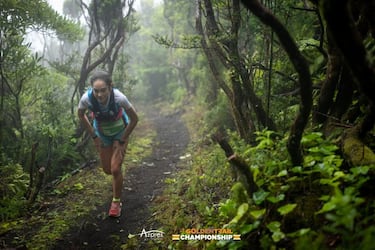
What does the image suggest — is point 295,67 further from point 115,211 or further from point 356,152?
point 115,211

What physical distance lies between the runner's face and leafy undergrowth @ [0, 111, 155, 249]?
190 centimetres

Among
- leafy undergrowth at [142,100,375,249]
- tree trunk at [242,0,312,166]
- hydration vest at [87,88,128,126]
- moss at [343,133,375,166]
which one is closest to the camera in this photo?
leafy undergrowth at [142,100,375,249]

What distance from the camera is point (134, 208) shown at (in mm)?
5344

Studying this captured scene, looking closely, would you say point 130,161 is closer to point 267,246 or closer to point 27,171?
point 27,171

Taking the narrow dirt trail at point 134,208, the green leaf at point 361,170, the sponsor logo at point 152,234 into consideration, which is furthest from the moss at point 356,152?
the narrow dirt trail at point 134,208

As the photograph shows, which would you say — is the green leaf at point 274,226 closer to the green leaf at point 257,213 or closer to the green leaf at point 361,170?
the green leaf at point 257,213

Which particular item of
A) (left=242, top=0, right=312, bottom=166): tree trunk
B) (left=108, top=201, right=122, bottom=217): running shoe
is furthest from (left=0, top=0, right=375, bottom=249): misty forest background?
(left=108, top=201, right=122, bottom=217): running shoe

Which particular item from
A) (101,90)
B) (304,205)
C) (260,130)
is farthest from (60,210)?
(304,205)

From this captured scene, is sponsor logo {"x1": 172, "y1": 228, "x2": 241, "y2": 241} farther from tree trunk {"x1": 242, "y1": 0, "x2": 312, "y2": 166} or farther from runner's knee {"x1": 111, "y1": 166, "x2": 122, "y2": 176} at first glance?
runner's knee {"x1": 111, "y1": 166, "x2": 122, "y2": 176}

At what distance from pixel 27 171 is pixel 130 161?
Answer: 255cm

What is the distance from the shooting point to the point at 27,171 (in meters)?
6.41

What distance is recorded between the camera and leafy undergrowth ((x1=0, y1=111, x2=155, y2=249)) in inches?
168

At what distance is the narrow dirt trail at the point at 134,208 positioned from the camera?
423 cm

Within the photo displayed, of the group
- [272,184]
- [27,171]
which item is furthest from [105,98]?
[272,184]
